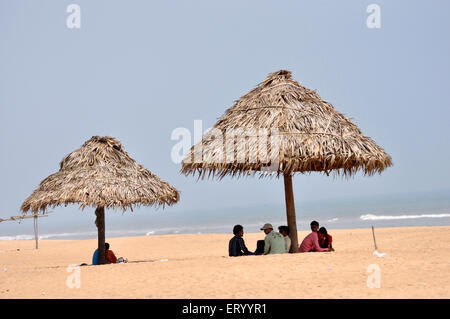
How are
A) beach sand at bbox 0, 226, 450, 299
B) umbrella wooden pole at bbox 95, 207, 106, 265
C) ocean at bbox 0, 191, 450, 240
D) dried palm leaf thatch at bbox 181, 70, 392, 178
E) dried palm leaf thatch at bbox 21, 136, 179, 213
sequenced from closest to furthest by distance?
beach sand at bbox 0, 226, 450, 299 → dried palm leaf thatch at bbox 181, 70, 392, 178 → dried palm leaf thatch at bbox 21, 136, 179, 213 → umbrella wooden pole at bbox 95, 207, 106, 265 → ocean at bbox 0, 191, 450, 240

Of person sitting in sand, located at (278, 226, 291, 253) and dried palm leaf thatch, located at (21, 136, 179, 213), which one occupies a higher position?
dried palm leaf thatch, located at (21, 136, 179, 213)

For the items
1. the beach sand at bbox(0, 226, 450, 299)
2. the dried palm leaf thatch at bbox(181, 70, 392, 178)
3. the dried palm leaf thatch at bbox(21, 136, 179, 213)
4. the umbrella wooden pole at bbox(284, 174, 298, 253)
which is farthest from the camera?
the dried palm leaf thatch at bbox(21, 136, 179, 213)

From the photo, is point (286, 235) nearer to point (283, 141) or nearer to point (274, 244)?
point (274, 244)

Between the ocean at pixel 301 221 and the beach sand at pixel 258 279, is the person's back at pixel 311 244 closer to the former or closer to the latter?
the beach sand at pixel 258 279

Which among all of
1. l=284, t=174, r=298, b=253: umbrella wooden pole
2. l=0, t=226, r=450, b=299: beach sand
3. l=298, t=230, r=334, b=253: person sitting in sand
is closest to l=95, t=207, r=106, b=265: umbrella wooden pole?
l=0, t=226, r=450, b=299: beach sand

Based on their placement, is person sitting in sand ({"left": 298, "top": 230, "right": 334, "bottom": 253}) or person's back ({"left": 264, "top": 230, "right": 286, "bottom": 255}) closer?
person's back ({"left": 264, "top": 230, "right": 286, "bottom": 255})

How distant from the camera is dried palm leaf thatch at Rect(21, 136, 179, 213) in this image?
1129 centimetres

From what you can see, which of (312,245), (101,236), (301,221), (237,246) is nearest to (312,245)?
(312,245)

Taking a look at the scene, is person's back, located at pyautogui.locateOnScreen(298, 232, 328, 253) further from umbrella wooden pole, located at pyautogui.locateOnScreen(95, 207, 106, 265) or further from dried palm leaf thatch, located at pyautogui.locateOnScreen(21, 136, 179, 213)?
umbrella wooden pole, located at pyautogui.locateOnScreen(95, 207, 106, 265)

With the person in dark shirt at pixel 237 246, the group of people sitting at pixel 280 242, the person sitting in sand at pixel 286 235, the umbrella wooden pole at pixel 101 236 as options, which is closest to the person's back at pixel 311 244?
the group of people sitting at pixel 280 242

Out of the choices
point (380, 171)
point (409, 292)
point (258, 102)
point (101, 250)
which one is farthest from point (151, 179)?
point (409, 292)

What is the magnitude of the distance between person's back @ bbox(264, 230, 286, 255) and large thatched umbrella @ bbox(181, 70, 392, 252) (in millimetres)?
570

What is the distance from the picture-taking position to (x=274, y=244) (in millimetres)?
9930

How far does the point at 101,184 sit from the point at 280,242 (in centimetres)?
391
